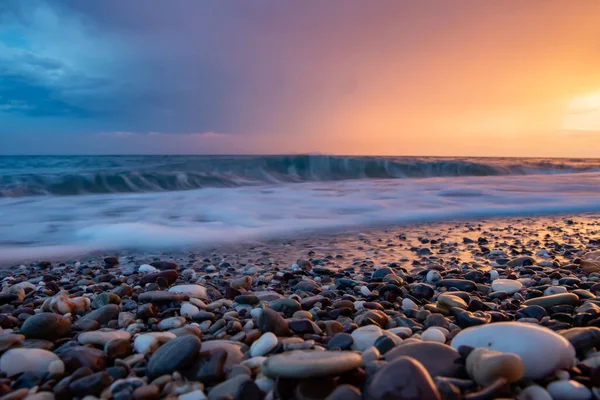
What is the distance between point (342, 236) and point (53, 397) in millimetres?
4453

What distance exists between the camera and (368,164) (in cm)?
2214

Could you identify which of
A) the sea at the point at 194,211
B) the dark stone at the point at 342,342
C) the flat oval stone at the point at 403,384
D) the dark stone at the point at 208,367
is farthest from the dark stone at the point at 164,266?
the flat oval stone at the point at 403,384

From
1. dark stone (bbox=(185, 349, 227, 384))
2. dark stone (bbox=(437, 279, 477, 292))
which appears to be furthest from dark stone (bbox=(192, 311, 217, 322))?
dark stone (bbox=(437, 279, 477, 292))

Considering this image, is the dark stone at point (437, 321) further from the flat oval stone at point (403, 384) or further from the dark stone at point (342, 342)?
the flat oval stone at point (403, 384)

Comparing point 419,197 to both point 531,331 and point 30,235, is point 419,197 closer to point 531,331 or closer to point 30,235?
point 30,235

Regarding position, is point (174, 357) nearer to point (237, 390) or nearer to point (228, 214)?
point (237, 390)

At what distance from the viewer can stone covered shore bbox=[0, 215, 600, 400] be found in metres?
1.28

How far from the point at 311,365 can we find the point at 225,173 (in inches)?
666

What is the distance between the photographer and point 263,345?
1646 millimetres

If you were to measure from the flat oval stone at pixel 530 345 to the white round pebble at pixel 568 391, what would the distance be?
0.17 feet

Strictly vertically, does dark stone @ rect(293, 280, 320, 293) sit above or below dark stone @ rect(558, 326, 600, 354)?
below

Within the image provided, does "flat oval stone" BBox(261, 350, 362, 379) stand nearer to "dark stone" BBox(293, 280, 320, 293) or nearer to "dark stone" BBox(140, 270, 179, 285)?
"dark stone" BBox(293, 280, 320, 293)

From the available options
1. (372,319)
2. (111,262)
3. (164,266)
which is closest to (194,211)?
(111,262)

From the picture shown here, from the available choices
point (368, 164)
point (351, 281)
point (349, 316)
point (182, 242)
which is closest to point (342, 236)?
point (182, 242)
